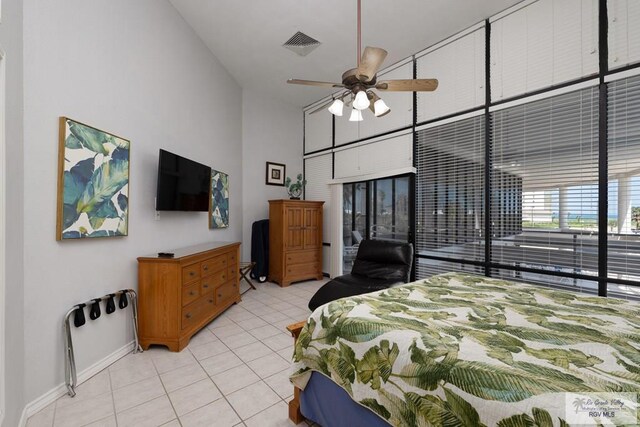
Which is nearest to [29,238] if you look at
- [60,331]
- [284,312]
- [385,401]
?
[60,331]

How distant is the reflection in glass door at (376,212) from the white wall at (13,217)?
12.6ft

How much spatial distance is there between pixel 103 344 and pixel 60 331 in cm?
43

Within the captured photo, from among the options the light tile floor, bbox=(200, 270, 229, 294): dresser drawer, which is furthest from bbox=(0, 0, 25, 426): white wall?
bbox=(200, 270, 229, 294): dresser drawer

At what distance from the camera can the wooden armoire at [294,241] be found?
480cm

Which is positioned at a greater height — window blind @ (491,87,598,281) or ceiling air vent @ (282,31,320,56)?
ceiling air vent @ (282,31,320,56)

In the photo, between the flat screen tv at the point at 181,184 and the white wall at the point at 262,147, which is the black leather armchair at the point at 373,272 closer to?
the flat screen tv at the point at 181,184

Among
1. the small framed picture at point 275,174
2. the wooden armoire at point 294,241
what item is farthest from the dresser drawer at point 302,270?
the small framed picture at point 275,174

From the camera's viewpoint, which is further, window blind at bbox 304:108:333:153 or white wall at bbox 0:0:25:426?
window blind at bbox 304:108:333:153

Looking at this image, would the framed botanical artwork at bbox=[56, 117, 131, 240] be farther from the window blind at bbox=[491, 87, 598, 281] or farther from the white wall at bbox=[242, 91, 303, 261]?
the window blind at bbox=[491, 87, 598, 281]

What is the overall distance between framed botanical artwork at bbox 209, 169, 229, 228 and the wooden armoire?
89 centimetres

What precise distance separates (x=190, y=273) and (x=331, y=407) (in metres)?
1.90

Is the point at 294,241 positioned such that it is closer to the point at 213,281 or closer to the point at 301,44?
the point at 213,281

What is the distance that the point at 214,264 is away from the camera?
10.5ft

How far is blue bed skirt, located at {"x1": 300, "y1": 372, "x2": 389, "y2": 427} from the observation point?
1246 mm
